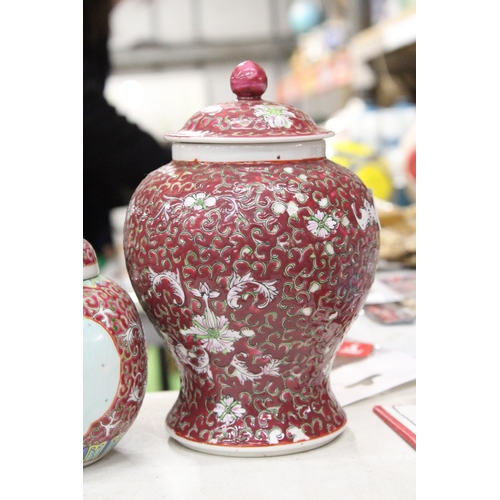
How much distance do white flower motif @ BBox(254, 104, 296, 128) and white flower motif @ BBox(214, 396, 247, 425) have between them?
0.30m

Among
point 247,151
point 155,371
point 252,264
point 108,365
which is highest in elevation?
point 247,151

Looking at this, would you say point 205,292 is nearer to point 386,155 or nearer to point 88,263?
point 88,263

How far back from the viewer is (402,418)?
3.33 feet

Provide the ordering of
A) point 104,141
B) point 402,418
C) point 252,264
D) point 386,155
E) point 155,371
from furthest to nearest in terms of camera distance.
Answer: point 386,155 < point 104,141 < point 155,371 < point 402,418 < point 252,264

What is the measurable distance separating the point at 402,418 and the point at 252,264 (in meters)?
0.32

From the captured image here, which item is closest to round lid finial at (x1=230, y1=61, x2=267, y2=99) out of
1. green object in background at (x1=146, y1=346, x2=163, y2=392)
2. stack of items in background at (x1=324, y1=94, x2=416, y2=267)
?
green object in background at (x1=146, y1=346, x2=163, y2=392)

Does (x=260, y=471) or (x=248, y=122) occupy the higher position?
(x=248, y=122)

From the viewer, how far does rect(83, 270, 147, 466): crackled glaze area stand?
82cm

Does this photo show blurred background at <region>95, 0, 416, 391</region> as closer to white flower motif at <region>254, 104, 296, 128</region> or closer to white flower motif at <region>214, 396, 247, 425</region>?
white flower motif at <region>214, 396, 247, 425</region>

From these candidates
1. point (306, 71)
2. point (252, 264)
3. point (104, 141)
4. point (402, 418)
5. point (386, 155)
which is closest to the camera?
point (252, 264)

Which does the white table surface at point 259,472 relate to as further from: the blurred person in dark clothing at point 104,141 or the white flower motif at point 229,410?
the blurred person in dark clothing at point 104,141

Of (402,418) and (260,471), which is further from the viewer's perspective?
(402,418)

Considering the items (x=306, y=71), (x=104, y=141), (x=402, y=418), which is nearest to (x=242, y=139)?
(x=402, y=418)
